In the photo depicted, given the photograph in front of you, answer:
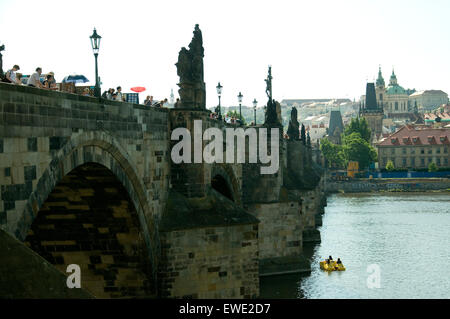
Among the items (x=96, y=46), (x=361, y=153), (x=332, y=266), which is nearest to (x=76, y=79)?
(x=96, y=46)

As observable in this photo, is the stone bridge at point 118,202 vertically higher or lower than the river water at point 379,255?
higher

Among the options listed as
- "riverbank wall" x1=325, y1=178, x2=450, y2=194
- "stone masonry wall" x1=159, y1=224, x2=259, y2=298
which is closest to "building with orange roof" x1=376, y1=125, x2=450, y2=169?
"riverbank wall" x1=325, y1=178, x2=450, y2=194

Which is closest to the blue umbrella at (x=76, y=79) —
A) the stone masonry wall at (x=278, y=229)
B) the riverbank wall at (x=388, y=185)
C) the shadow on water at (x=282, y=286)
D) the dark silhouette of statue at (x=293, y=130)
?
the shadow on water at (x=282, y=286)

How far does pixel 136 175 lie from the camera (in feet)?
79.3

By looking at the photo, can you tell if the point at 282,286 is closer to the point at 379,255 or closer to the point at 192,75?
the point at 379,255

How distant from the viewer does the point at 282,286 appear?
138ft

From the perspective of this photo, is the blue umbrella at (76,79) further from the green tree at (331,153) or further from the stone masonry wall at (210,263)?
the green tree at (331,153)

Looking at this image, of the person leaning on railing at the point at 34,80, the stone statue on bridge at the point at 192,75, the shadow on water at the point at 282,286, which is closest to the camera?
the person leaning on railing at the point at 34,80

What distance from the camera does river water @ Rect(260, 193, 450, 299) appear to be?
4178 centimetres

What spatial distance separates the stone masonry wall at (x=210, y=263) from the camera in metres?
26.3

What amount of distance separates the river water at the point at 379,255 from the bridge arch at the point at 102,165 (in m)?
15.3

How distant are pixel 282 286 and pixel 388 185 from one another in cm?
9757

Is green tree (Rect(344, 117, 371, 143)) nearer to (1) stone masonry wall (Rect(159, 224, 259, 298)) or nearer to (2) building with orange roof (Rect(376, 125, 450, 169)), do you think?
(2) building with orange roof (Rect(376, 125, 450, 169))
